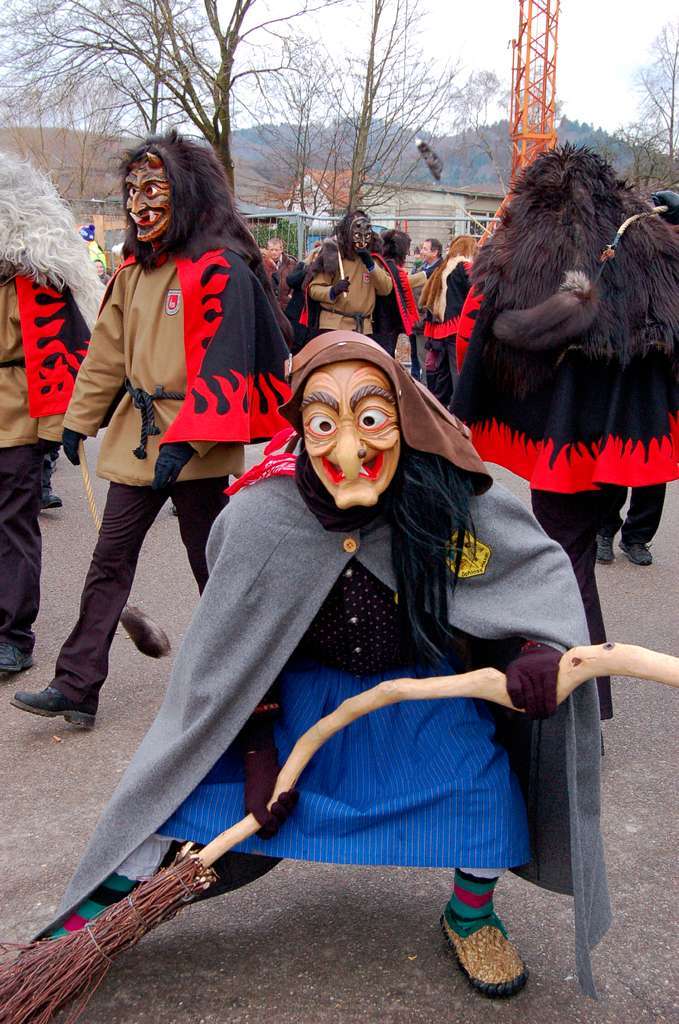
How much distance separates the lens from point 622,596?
5.17m

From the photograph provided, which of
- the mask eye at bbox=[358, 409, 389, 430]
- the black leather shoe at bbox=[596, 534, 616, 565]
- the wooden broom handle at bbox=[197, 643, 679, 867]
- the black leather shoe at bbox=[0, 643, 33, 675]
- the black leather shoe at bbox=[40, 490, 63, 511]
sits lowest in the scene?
the black leather shoe at bbox=[40, 490, 63, 511]

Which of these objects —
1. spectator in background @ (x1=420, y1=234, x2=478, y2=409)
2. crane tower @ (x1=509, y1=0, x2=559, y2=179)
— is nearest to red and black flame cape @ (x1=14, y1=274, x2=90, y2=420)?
spectator in background @ (x1=420, y1=234, x2=478, y2=409)

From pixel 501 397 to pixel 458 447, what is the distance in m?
1.41

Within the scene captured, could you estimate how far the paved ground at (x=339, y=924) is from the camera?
2281mm

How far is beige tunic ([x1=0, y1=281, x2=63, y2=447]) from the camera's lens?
4102 mm

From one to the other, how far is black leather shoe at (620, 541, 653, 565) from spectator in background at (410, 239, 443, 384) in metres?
5.27

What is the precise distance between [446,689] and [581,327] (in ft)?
4.98

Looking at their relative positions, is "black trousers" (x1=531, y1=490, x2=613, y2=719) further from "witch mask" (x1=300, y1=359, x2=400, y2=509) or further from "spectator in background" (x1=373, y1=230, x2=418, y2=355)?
"spectator in background" (x1=373, y1=230, x2=418, y2=355)

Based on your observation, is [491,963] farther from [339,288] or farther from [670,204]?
[339,288]

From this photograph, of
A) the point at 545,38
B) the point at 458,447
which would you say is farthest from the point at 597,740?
the point at 545,38

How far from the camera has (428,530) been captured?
7.59ft

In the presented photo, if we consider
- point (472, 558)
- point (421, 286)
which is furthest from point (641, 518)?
point (421, 286)

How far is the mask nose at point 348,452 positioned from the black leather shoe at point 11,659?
7.75ft

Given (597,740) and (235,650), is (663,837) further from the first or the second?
(235,650)
